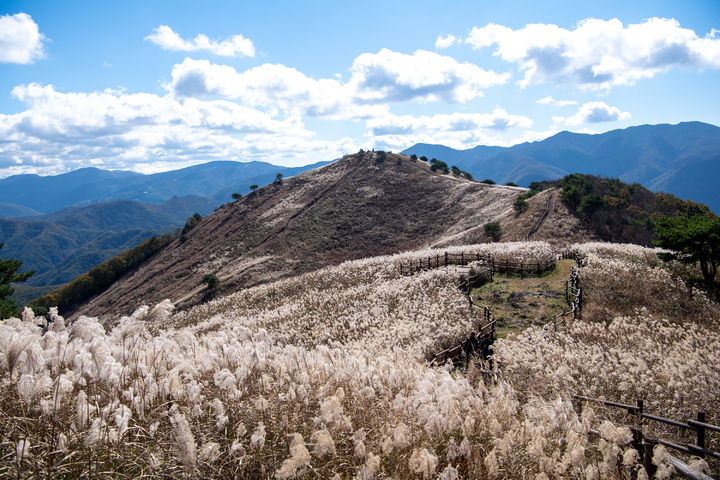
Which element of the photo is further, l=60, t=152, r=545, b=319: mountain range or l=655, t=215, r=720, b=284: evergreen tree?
l=60, t=152, r=545, b=319: mountain range

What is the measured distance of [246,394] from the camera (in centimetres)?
479

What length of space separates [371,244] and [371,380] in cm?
6160

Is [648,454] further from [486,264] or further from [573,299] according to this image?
[486,264]

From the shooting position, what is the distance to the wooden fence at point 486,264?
22.1 m

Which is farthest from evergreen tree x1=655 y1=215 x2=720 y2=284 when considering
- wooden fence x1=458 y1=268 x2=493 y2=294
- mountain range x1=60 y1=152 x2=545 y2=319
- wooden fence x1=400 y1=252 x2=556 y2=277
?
mountain range x1=60 y1=152 x2=545 y2=319

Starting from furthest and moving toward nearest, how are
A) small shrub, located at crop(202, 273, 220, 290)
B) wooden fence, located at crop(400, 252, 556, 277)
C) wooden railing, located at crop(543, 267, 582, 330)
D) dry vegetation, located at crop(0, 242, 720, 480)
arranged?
1. small shrub, located at crop(202, 273, 220, 290)
2. wooden fence, located at crop(400, 252, 556, 277)
3. wooden railing, located at crop(543, 267, 582, 330)
4. dry vegetation, located at crop(0, 242, 720, 480)

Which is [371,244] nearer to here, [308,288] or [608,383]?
[308,288]

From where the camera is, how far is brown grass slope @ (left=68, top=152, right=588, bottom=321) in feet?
192

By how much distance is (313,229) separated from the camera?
72.8 meters

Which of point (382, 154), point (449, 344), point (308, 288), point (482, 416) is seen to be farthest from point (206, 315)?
point (382, 154)

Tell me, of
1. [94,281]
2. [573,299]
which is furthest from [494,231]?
[94,281]

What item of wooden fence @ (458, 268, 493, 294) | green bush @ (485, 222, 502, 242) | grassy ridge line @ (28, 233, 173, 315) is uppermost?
green bush @ (485, 222, 502, 242)

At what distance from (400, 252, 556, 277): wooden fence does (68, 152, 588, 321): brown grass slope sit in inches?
737

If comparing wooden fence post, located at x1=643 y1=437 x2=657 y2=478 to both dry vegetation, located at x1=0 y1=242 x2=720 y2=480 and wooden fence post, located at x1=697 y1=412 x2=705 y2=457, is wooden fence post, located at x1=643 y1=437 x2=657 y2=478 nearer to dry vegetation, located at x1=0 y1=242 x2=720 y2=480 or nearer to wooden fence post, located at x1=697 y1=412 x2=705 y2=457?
dry vegetation, located at x1=0 y1=242 x2=720 y2=480
